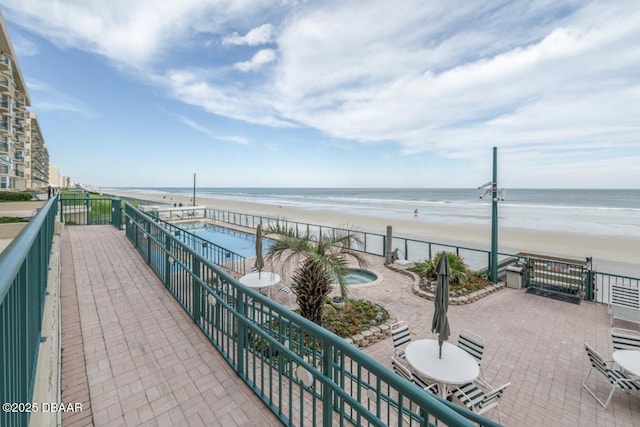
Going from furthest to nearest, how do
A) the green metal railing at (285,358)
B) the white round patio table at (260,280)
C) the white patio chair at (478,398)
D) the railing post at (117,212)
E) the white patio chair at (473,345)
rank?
the railing post at (117,212)
the white round patio table at (260,280)
the white patio chair at (473,345)
the white patio chair at (478,398)
the green metal railing at (285,358)

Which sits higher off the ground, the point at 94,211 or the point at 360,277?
the point at 94,211

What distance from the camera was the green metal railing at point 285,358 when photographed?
1767mm

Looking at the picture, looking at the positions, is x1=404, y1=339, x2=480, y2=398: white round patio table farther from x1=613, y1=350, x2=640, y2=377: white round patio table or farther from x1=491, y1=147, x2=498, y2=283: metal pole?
x1=491, y1=147, x2=498, y2=283: metal pole

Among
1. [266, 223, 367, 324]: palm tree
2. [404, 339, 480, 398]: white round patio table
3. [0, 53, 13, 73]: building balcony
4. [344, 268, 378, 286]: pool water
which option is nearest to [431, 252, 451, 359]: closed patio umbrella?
[404, 339, 480, 398]: white round patio table

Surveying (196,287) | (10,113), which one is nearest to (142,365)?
(196,287)

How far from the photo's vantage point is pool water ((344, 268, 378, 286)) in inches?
420

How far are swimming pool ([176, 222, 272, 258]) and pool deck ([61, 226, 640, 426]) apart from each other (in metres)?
6.98

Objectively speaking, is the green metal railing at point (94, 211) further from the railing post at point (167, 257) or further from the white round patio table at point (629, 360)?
the white round patio table at point (629, 360)

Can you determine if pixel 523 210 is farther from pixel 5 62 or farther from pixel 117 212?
pixel 5 62

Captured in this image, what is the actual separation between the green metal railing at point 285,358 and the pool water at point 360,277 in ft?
17.2

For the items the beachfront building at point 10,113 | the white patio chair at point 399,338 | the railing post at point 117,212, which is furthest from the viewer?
the beachfront building at point 10,113

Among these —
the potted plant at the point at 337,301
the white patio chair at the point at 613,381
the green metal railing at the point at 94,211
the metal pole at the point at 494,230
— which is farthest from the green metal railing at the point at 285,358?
the metal pole at the point at 494,230

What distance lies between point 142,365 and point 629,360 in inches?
272

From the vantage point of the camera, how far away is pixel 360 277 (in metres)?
11.1
